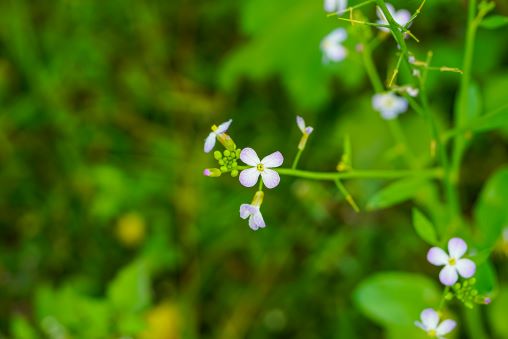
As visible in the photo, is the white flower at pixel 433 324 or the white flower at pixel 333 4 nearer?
the white flower at pixel 433 324

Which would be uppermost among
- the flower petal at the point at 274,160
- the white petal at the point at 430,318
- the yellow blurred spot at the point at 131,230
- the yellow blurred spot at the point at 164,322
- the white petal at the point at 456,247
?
the yellow blurred spot at the point at 131,230

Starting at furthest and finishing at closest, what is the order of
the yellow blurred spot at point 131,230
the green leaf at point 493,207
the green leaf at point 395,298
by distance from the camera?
the yellow blurred spot at point 131,230 → the green leaf at point 395,298 → the green leaf at point 493,207

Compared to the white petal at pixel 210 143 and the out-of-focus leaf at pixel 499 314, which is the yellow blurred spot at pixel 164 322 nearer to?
the out-of-focus leaf at pixel 499 314

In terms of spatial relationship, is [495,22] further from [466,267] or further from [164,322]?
[164,322]

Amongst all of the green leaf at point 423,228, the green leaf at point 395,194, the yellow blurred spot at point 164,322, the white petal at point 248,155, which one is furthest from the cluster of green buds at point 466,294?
the yellow blurred spot at point 164,322

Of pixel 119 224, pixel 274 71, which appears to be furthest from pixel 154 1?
pixel 119 224

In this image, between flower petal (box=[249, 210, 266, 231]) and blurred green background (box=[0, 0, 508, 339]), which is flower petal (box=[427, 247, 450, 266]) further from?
blurred green background (box=[0, 0, 508, 339])

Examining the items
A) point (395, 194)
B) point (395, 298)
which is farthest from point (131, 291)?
point (395, 194)

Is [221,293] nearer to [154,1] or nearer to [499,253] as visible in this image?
[499,253]
